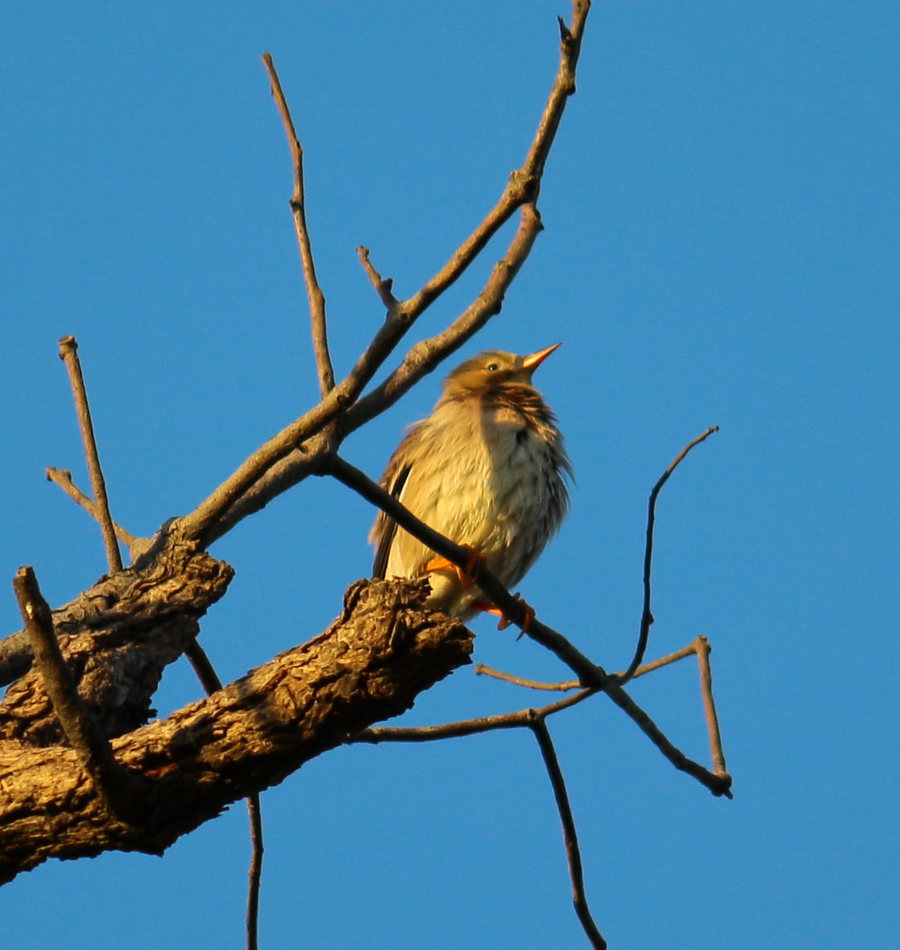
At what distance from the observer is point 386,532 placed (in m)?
5.82

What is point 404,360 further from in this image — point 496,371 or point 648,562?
point 496,371

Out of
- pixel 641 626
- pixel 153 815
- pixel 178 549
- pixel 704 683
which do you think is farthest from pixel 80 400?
pixel 704 683

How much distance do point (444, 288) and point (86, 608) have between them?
137cm

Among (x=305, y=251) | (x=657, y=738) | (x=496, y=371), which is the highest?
(x=496, y=371)

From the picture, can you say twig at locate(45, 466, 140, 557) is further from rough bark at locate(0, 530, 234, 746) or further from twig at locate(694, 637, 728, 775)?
twig at locate(694, 637, 728, 775)

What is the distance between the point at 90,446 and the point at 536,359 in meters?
3.11

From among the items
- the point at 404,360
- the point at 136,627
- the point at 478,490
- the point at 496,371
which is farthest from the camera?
the point at 496,371

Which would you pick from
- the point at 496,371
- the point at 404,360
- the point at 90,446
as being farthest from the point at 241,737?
the point at 496,371

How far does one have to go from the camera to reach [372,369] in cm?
294

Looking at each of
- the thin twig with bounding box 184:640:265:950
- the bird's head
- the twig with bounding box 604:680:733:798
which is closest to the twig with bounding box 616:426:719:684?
the twig with bounding box 604:680:733:798

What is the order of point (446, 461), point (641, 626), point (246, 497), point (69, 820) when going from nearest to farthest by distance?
1. point (69, 820)
2. point (246, 497)
3. point (641, 626)
4. point (446, 461)

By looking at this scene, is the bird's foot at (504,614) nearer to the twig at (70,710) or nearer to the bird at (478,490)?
the bird at (478,490)

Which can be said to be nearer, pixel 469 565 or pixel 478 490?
pixel 469 565

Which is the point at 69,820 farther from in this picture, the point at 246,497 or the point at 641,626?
the point at 641,626
